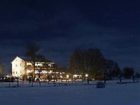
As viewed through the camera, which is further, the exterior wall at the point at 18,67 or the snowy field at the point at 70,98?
the exterior wall at the point at 18,67

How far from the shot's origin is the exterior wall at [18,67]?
16925 cm

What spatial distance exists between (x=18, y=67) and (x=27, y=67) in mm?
12712

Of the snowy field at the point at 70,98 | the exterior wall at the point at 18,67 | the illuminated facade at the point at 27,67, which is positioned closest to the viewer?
the snowy field at the point at 70,98

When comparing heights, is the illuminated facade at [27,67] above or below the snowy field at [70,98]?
above

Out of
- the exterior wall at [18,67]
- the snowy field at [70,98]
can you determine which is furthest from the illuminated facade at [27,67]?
the snowy field at [70,98]

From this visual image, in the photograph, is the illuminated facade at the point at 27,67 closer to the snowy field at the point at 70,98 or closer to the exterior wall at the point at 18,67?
the exterior wall at the point at 18,67

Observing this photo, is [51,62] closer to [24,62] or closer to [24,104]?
[24,62]

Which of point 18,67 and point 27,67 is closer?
point 27,67

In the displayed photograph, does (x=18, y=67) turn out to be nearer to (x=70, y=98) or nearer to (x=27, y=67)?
(x=27, y=67)

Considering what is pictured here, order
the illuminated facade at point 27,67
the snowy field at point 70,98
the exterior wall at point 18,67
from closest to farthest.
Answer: the snowy field at point 70,98, the illuminated facade at point 27,67, the exterior wall at point 18,67

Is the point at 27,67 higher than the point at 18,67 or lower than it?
lower

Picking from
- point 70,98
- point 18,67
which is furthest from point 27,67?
point 70,98

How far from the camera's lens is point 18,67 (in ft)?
579

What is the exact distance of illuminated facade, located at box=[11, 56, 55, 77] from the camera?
161m
